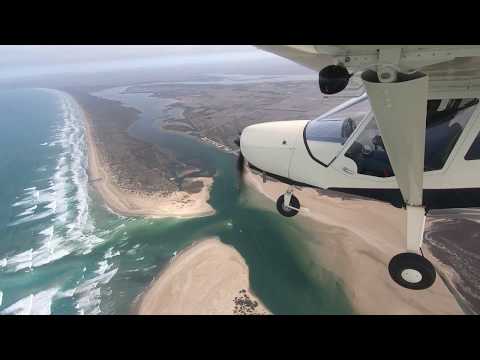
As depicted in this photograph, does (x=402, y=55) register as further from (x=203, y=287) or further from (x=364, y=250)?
(x=364, y=250)

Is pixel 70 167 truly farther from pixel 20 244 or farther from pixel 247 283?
pixel 247 283

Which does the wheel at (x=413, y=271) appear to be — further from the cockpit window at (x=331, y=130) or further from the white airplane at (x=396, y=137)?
the cockpit window at (x=331, y=130)

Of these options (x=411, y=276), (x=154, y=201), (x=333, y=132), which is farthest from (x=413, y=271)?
(x=154, y=201)

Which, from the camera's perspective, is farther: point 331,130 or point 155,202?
point 155,202

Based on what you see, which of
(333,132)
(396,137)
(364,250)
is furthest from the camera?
(364,250)

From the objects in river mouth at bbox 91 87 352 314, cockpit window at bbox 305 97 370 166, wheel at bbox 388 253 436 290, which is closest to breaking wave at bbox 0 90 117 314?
river mouth at bbox 91 87 352 314

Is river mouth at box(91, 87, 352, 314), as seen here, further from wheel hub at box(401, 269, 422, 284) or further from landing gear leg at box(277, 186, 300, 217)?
wheel hub at box(401, 269, 422, 284)
